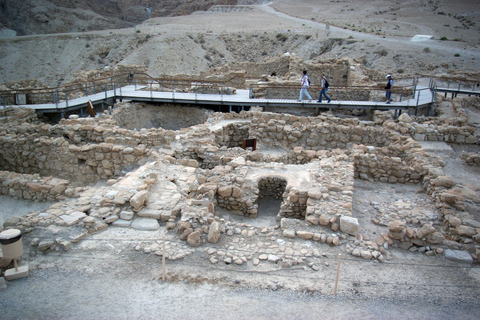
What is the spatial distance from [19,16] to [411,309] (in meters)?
58.7

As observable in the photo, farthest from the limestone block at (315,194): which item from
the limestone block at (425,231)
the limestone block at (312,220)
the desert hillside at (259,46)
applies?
the desert hillside at (259,46)

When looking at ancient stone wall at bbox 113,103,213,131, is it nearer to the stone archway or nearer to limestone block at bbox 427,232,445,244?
the stone archway

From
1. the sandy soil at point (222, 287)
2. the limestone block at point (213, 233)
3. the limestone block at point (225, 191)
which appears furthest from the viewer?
the limestone block at point (225, 191)

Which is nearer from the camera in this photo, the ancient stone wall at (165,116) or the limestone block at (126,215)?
the limestone block at (126,215)

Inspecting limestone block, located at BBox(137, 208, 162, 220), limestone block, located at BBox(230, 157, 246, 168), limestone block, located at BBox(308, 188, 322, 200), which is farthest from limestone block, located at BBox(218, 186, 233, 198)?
limestone block, located at BBox(308, 188, 322, 200)

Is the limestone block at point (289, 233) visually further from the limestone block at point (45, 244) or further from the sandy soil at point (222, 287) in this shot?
the limestone block at point (45, 244)

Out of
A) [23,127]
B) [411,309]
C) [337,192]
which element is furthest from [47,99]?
[411,309]

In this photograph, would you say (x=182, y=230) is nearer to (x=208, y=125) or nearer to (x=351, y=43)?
(x=208, y=125)

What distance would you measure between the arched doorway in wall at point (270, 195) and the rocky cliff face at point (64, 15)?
49.4 meters

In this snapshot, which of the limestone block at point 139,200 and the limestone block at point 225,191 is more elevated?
the limestone block at point 139,200

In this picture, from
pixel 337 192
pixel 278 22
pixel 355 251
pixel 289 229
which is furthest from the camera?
pixel 278 22

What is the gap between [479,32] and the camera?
40.4 metres

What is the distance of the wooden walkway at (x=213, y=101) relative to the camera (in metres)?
15.3

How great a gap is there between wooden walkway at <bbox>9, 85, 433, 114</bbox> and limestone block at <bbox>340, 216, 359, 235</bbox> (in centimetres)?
964
